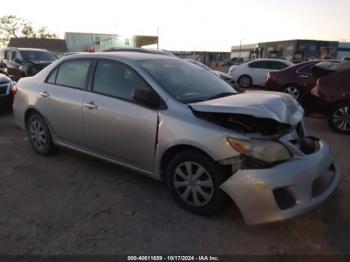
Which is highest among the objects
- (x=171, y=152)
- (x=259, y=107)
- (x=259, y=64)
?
(x=259, y=64)

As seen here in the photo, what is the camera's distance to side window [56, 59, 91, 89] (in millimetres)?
4379

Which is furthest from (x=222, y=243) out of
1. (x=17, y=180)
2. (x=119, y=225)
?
(x=17, y=180)

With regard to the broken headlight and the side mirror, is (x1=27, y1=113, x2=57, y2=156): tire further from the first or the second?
the broken headlight

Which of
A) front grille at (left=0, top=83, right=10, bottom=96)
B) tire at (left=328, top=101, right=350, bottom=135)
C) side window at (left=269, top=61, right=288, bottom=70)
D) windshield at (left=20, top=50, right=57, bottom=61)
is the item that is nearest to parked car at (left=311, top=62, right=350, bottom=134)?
tire at (left=328, top=101, right=350, bottom=135)

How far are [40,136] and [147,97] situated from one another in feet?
7.84

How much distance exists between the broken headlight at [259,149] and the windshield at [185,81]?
2.78ft

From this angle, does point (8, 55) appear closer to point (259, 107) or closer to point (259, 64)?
point (259, 64)

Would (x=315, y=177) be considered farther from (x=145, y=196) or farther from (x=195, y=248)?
(x=145, y=196)

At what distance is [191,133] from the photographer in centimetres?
324

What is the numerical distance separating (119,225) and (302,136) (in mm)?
2218

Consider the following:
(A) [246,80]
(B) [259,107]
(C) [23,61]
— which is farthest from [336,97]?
(C) [23,61]

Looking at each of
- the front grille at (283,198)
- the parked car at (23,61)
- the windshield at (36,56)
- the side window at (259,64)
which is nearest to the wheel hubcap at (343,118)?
the front grille at (283,198)

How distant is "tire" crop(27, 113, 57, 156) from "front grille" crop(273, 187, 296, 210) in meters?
3.42

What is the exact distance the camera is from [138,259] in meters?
2.77
